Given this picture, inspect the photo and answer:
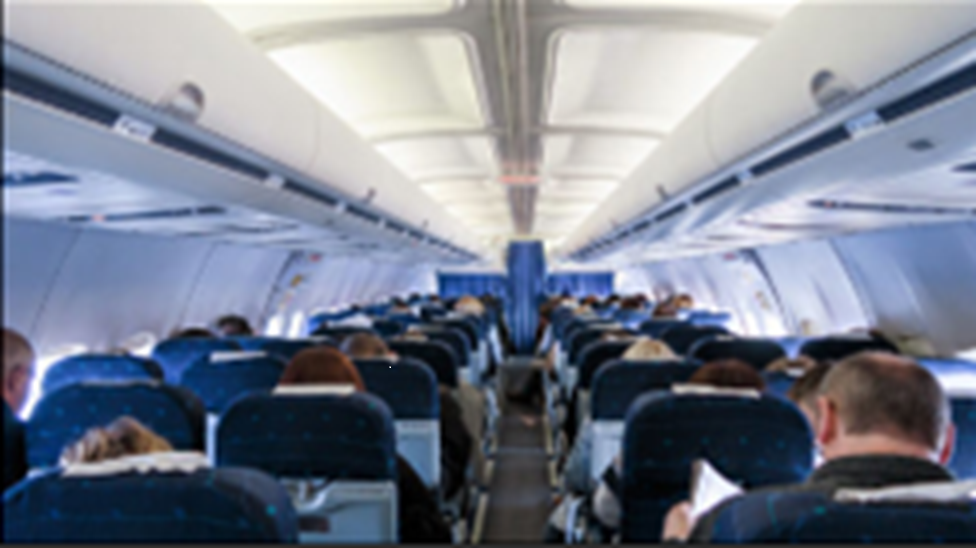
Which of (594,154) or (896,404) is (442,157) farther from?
(896,404)

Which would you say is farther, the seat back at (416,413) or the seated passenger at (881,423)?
the seat back at (416,413)

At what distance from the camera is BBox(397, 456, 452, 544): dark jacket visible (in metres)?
2.91

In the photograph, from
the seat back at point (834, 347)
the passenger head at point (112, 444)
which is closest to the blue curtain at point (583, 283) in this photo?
the seat back at point (834, 347)

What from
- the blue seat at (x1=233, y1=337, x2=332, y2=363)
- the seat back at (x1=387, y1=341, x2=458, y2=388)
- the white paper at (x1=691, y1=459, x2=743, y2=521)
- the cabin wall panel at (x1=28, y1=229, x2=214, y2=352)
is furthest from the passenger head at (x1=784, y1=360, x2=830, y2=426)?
the blue seat at (x1=233, y1=337, x2=332, y2=363)

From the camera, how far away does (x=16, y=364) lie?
2.61 feet

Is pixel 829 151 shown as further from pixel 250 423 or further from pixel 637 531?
pixel 250 423

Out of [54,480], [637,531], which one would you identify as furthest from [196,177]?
[637,531]

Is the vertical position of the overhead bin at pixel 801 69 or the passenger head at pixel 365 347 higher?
the overhead bin at pixel 801 69

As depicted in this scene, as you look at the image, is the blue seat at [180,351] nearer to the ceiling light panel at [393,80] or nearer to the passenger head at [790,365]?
the ceiling light panel at [393,80]

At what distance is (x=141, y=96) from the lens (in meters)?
1.78

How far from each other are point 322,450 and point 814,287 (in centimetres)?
790

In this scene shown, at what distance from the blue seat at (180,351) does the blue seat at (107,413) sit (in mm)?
1976

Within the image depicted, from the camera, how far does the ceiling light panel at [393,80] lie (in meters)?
3.57

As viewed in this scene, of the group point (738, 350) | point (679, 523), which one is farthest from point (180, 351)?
point (738, 350)
